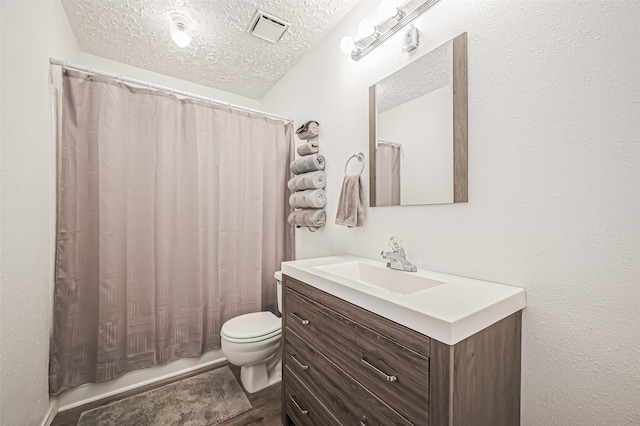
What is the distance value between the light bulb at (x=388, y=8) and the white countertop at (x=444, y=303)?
135 cm

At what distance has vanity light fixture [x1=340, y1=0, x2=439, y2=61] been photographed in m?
1.19

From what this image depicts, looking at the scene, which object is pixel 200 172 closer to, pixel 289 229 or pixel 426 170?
pixel 289 229

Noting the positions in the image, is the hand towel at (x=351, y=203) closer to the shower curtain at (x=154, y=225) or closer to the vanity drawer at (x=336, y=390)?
the vanity drawer at (x=336, y=390)

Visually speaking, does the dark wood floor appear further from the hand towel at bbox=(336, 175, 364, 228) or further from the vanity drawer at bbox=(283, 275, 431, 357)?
the hand towel at bbox=(336, 175, 364, 228)

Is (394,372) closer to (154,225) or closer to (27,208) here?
(27,208)

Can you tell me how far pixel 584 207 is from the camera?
0.76 meters

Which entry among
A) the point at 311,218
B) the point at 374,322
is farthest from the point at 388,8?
the point at 374,322

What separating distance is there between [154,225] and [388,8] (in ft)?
6.41

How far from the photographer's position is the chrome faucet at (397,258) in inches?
47.0

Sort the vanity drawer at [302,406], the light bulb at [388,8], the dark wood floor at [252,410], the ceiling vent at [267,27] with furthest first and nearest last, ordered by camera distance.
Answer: the ceiling vent at [267,27]
the dark wood floor at [252,410]
the light bulb at [388,8]
the vanity drawer at [302,406]

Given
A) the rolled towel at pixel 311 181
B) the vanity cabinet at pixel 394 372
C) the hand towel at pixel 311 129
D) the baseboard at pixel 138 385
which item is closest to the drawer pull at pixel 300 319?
the vanity cabinet at pixel 394 372

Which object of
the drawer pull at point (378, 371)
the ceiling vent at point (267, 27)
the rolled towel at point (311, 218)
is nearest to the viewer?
the drawer pull at point (378, 371)

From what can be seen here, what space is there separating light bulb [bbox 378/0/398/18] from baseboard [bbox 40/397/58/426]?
2823mm

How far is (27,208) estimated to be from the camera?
1097mm
